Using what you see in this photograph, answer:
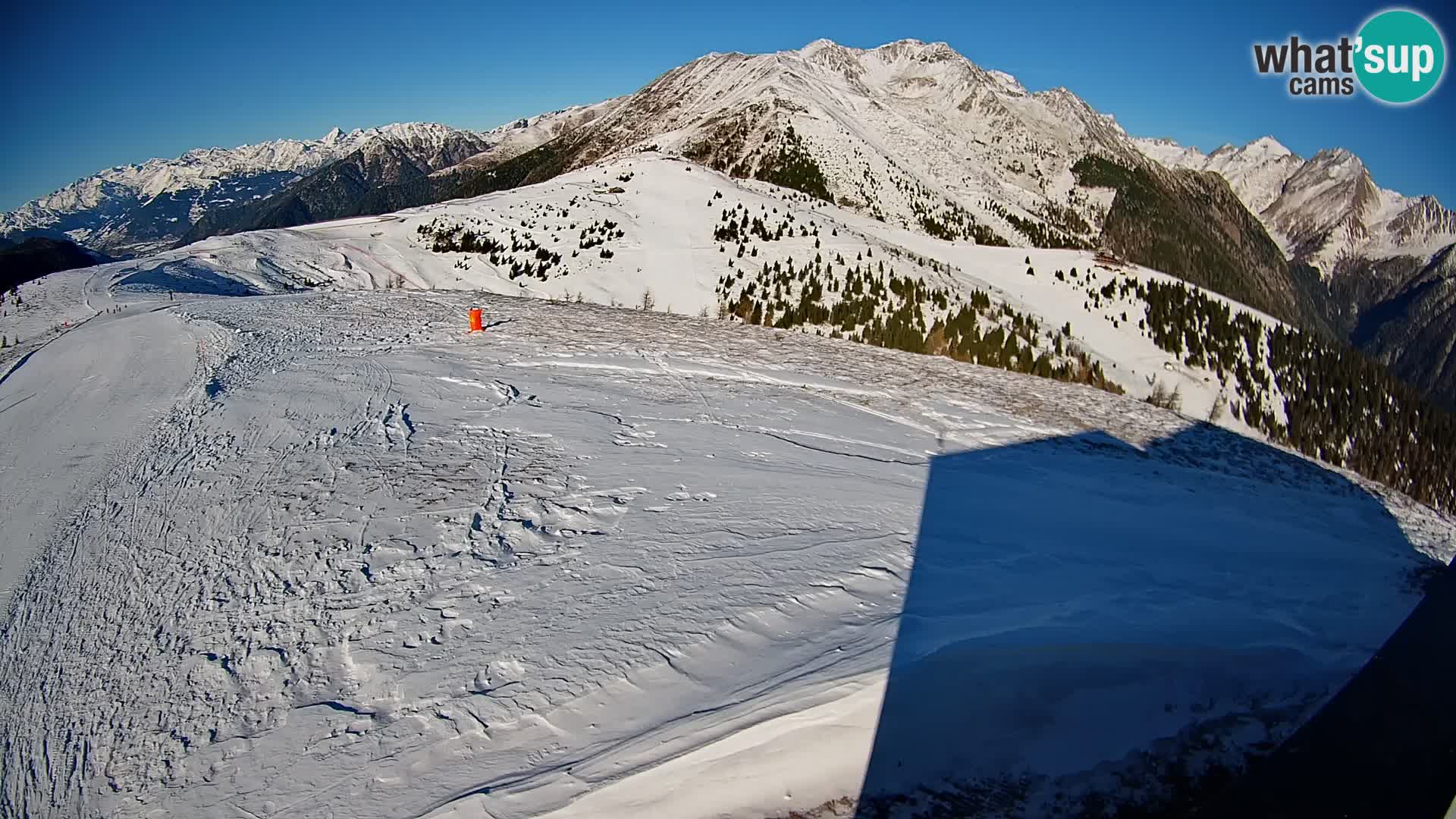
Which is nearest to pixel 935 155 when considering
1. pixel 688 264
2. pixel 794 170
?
pixel 794 170

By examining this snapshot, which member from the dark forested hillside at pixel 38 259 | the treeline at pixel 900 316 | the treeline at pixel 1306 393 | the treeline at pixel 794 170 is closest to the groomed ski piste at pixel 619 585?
the treeline at pixel 900 316

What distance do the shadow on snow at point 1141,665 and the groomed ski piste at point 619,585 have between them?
34 mm

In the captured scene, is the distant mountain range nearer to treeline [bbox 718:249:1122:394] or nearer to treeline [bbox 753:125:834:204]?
treeline [bbox 753:125:834:204]

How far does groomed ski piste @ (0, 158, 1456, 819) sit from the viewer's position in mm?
3523

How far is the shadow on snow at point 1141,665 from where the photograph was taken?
3.42 meters

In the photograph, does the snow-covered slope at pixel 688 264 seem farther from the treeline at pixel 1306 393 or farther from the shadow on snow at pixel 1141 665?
the shadow on snow at pixel 1141 665

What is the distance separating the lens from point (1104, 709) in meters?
4.06

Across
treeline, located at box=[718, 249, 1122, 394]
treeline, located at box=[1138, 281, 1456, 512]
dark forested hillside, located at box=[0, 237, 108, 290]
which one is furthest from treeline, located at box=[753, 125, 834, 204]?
dark forested hillside, located at box=[0, 237, 108, 290]

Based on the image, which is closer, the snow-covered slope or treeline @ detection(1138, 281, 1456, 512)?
the snow-covered slope

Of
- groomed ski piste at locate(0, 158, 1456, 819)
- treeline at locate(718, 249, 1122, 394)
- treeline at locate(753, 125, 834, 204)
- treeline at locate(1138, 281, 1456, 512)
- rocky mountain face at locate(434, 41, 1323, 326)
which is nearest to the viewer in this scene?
groomed ski piste at locate(0, 158, 1456, 819)

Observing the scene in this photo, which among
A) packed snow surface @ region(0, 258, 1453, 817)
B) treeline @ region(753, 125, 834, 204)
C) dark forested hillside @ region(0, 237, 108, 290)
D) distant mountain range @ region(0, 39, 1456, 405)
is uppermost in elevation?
distant mountain range @ region(0, 39, 1456, 405)

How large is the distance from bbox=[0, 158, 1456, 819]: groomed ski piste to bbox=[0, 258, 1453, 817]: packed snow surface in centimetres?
3

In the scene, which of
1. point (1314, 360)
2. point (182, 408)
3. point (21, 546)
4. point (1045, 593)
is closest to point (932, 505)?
point (1045, 593)

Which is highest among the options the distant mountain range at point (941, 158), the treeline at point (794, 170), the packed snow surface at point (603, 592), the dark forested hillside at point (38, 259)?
the distant mountain range at point (941, 158)
